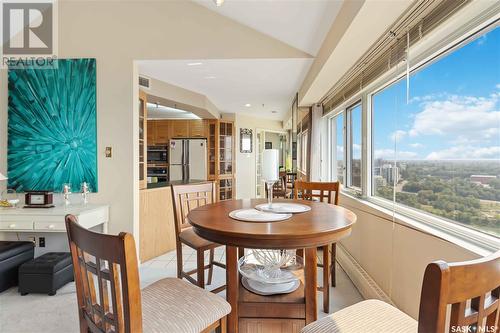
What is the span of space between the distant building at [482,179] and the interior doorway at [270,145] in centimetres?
594

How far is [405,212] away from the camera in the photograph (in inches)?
75.3

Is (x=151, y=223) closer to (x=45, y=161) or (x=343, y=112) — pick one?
(x=45, y=161)

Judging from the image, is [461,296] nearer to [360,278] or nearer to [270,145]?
[360,278]

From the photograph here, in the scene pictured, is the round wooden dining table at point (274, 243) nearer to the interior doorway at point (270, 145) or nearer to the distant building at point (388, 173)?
the distant building at point (388, 173)

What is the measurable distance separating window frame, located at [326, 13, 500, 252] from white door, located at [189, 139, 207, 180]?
12.4ft

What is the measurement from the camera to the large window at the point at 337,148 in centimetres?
370

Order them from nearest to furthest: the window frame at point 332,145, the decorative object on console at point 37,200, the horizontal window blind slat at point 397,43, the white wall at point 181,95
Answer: the horizontal window blind slat at point 397,43, the decorative object on console at point 37,200, the white wall at point 181,95, the window frame at point 332,145

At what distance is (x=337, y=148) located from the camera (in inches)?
161

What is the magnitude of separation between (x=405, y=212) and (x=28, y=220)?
320cm

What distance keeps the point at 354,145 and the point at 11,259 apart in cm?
369

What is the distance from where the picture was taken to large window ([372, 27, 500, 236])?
1287 mm

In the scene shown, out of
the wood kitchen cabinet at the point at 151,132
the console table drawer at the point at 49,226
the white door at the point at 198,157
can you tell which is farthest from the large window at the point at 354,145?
the wood kitchen cabinet at the point at 151,132

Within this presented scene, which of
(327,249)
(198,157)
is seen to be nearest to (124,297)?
(327,249)

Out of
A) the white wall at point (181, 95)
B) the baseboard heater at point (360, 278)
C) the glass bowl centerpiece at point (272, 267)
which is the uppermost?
the white wall at point (181, 95)
